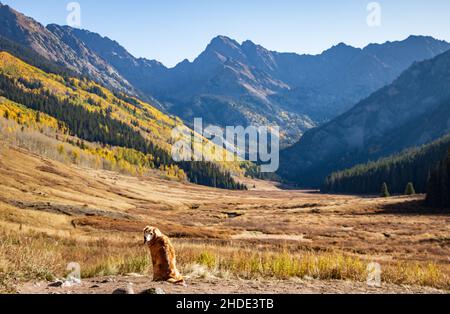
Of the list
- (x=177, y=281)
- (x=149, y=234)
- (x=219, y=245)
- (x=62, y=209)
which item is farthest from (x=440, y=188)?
(x=149, y=234)

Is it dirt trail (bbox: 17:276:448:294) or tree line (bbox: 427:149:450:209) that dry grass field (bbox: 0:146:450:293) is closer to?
dirt trail (bbox: 17:276:448:294)

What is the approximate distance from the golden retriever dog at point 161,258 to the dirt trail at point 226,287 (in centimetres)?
32

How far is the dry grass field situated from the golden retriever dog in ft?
2.04

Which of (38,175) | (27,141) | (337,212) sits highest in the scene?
(27,141)

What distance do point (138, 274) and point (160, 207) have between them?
9167 cm

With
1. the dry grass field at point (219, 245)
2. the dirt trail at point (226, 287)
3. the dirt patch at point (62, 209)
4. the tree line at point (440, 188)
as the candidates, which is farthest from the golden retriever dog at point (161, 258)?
the tree line at point (440, 188)

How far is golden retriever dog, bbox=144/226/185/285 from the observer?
406 inches

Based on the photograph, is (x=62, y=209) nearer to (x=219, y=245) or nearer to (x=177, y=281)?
(x=219, y=245)

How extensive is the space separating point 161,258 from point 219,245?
26289 mm

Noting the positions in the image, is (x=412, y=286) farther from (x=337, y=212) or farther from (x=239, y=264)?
(x=337, y=212)

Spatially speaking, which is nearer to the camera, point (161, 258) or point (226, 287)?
point (226, 287)

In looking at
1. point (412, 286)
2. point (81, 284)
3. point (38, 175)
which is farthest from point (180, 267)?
point (38, 175)

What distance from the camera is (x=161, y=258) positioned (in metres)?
10.5
